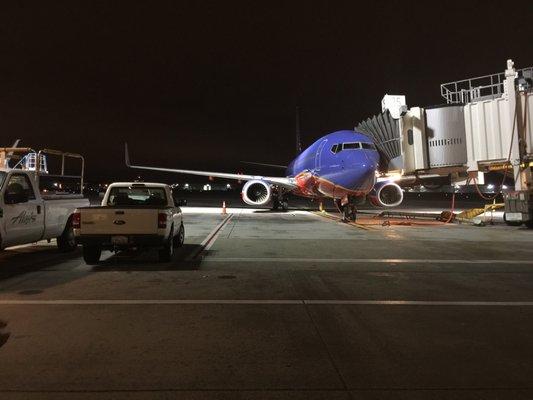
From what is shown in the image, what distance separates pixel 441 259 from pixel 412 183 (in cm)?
1398

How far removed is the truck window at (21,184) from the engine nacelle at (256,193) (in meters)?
17.1

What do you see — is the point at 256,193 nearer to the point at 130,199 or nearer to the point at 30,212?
the point at 130,199

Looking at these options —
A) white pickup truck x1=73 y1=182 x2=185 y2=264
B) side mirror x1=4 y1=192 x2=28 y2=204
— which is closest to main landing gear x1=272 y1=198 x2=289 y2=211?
white pickup truck x1=73 y1=182 x2=185 y2=264

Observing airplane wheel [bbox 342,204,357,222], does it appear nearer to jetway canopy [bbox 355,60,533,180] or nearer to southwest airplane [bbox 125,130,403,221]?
southwest airplane [bbox 125,130,403,221]

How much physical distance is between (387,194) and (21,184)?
18.3 m

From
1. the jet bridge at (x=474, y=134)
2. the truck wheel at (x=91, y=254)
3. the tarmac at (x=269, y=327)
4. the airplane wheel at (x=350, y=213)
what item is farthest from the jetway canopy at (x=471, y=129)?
the truck wheel at (x=91, y=254)

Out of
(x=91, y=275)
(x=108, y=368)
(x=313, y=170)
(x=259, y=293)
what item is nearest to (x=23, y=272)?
(x=91, y=275)

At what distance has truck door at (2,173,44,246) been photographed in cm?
948

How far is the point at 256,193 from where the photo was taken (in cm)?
2802

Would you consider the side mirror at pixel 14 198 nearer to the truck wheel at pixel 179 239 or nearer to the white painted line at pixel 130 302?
the white painted line at pixel 130 302

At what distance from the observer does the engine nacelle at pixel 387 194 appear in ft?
81.0

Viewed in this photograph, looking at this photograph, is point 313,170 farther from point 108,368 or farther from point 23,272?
point 108,368

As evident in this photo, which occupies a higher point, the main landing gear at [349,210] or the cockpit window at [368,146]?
the cockpit window at [368,146]

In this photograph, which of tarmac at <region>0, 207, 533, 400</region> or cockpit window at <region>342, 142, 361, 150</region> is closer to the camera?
tarmac at <region>0, 207, 533, 400</region>
